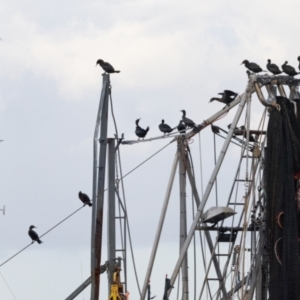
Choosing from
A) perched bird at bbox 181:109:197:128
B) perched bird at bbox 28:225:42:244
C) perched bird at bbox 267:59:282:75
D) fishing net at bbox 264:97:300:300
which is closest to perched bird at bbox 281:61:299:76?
perched bird at bbox 267:59:282:75

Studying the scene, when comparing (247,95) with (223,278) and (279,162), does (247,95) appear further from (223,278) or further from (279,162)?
(223,278)

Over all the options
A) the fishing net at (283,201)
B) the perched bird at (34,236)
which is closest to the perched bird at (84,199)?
the perched bird at (34,236)

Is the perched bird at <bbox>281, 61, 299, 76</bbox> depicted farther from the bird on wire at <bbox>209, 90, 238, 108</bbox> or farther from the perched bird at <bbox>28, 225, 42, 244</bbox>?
the perched bird at <bbox>28, 225, 42, 244</bbox>

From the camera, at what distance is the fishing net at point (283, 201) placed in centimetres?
3112

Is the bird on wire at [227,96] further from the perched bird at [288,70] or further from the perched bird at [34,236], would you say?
the perched bird at [34,236]

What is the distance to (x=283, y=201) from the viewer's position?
31656 millimetres

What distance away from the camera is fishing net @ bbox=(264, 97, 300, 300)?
102 feet

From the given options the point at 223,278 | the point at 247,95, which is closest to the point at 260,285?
the point at 223,278

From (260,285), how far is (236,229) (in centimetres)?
244

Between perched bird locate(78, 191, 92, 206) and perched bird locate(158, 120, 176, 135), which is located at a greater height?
perched bird locate(158, 120, 176, 135)

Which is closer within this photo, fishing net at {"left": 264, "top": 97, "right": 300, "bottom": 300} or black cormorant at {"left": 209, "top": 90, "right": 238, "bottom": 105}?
fishing net at {"left": 264, "top": 97, "right": 300, "bottom": 300}

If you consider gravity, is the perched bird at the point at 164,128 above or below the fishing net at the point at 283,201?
above

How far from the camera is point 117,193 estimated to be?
33938 mm

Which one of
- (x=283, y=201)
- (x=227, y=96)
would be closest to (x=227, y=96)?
(x=227, y=96)
